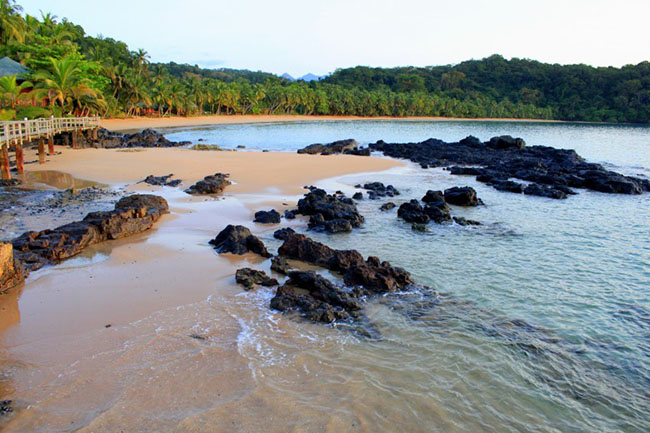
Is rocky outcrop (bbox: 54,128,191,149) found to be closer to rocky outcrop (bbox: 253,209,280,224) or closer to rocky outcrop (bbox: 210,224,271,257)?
rocky outcrop (bbox: 253,209,280,224)

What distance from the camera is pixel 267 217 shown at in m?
14.7

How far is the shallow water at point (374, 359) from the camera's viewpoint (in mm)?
5383

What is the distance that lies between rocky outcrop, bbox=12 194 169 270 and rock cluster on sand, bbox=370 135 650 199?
59.3ft

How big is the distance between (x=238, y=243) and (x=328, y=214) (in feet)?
14.5

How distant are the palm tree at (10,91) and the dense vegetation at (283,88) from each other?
73 millimetres

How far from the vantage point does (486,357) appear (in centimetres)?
706

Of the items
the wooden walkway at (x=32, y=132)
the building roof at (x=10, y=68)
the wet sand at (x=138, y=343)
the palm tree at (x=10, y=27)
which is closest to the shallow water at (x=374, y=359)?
the wet sand at (x=138, y=343)

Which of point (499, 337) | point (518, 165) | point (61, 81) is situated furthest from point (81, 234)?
point (518, 165)

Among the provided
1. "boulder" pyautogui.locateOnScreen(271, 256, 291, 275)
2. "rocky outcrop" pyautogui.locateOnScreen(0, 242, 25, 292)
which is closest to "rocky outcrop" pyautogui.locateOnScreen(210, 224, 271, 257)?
"boulder" pyautogui.locateOnScreen(271, 256, 291, 275)

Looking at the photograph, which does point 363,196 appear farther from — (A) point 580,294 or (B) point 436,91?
(B) point 436,91

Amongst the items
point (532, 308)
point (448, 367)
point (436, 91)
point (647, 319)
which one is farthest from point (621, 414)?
point (436, 91)

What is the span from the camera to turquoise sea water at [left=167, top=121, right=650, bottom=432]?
19.0 ft

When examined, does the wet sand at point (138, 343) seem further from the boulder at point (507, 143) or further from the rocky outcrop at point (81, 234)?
the boulder at point (507, 143)

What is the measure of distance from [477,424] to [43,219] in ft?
44.5
